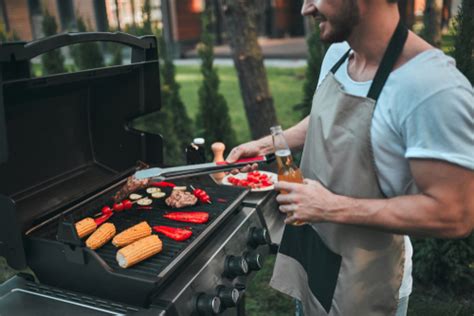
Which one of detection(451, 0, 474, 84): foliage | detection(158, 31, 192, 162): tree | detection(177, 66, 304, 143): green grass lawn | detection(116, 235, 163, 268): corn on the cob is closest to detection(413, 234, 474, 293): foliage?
detection(451, 0, 474, 84): foliage

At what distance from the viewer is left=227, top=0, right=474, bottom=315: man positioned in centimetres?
117

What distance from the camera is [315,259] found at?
1.65 metres

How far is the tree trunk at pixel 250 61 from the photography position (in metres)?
4.91

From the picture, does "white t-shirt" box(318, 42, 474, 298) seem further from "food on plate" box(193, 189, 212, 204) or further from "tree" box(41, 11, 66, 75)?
"tree" box(41, 11, 66, 75)

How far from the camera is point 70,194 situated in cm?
186

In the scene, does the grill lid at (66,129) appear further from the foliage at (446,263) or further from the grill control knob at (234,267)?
the foliage at (446,263)

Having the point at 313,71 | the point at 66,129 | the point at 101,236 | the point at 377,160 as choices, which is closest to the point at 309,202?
the point at 377,160

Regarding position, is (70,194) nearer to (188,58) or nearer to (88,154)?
(88,154)

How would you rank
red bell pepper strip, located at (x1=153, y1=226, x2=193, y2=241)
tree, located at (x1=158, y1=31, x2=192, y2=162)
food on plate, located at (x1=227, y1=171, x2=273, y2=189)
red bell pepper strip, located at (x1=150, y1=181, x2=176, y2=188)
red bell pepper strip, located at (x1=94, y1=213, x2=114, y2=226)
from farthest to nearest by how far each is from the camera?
tree, located at (x1=158, y1=31, x2=192, y2=162), food on plate, located at (x1=227, y1=171, x2=273, y2=189), red bell pepper strip, located at (x1=150, y1=181, x2=176, y2=188), red bell pepper strip, located at (x1=94, y1=213, x2=114, y2=226), red bell pepper strip, located at (x1=153, y1=226, x2=193, y2=241)

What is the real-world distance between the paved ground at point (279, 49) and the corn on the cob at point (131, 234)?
13.2 m

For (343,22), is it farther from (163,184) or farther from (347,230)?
(163,184)

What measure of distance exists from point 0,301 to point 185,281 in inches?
24.6

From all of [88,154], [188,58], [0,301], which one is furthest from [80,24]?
[188,58]

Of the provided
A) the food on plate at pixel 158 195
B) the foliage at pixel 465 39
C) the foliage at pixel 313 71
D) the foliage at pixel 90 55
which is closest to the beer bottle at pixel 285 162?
the food on plate at pixel 158 195
